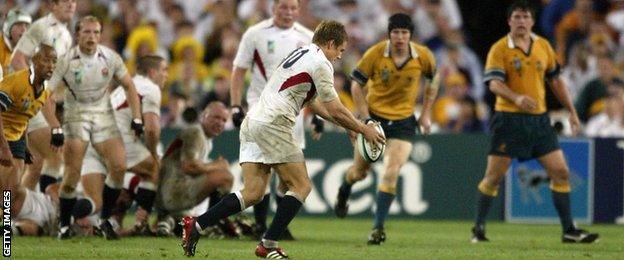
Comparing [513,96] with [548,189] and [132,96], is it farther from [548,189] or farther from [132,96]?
[548,189]

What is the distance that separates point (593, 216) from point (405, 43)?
5.56 m

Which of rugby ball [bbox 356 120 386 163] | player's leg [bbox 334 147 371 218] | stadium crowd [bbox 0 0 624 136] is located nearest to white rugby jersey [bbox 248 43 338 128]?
rugby ball [bbox 356 120 386 163]

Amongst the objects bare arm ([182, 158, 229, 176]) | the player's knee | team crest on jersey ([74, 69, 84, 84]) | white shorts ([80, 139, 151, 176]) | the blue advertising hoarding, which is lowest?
the blue advertising hoarding

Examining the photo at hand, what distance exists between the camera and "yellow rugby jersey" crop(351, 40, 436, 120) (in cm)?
1545

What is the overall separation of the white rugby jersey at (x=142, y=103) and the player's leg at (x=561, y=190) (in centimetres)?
416

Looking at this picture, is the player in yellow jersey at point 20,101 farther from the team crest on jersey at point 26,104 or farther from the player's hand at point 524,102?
the player's hand at point 524,102

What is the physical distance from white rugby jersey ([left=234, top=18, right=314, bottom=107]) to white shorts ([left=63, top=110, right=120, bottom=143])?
151 cm

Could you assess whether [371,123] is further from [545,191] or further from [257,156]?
[545,191]

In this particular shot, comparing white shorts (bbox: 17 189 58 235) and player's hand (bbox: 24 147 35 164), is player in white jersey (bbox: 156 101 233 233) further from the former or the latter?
player's hand (bbox: 24 147 35 164)

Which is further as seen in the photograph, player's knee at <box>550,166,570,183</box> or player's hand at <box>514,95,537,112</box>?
player's knee at <box>550,166,570,183</box>

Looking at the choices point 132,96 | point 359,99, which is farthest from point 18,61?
point 359,99

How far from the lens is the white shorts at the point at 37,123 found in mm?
15414

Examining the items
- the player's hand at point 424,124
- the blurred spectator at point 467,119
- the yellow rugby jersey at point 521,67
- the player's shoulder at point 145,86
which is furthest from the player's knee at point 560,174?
the blurred spectator at point 467,119

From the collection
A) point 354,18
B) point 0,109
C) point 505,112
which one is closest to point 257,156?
point 0,109
